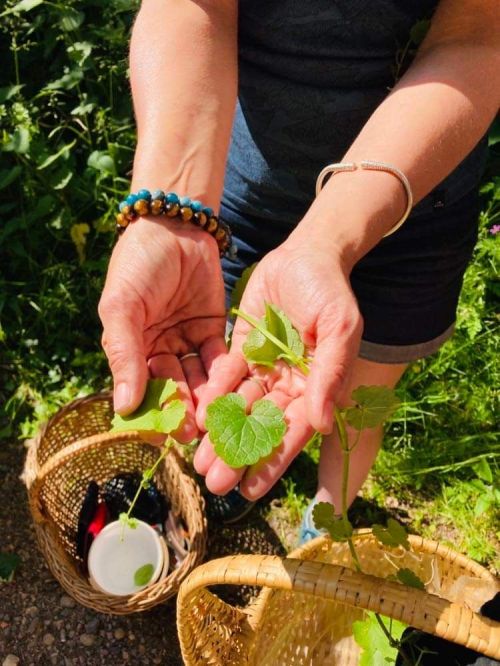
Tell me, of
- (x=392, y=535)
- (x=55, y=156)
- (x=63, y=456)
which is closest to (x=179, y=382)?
(x=392, y=535)

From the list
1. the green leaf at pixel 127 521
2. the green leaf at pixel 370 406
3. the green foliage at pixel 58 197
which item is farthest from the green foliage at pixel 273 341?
the green foliage at pixel 58 197

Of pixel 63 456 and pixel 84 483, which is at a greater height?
pixel 63 456

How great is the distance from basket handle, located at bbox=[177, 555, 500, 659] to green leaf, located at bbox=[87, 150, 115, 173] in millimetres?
1737

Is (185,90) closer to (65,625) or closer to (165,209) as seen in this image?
(165,209)

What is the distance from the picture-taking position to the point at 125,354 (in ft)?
3.98

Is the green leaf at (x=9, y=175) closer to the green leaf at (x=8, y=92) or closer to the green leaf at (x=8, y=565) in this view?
the green leaf at (x=8, y=92)

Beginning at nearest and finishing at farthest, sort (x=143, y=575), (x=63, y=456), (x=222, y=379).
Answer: (x=222, y=379), (x=63, y=456), (x=143, y=575)

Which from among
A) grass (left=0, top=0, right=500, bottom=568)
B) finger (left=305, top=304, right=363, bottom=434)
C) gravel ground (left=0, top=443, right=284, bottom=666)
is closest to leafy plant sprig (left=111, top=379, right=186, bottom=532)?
finger (left=305, top=304, right=363, bottom=434)

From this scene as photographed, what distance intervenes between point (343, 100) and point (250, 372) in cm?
59

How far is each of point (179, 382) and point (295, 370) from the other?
0.23 meters

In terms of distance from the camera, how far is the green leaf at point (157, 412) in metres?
1.16

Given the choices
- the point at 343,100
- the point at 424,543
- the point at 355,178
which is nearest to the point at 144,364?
the point at 355,178

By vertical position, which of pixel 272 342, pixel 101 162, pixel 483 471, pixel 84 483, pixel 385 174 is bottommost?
pixel 84 483

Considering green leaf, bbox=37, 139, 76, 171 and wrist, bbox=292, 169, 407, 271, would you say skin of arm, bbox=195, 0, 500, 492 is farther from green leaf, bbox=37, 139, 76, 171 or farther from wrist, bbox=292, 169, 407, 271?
green leaf, bbox=37, 139, 76, 171
